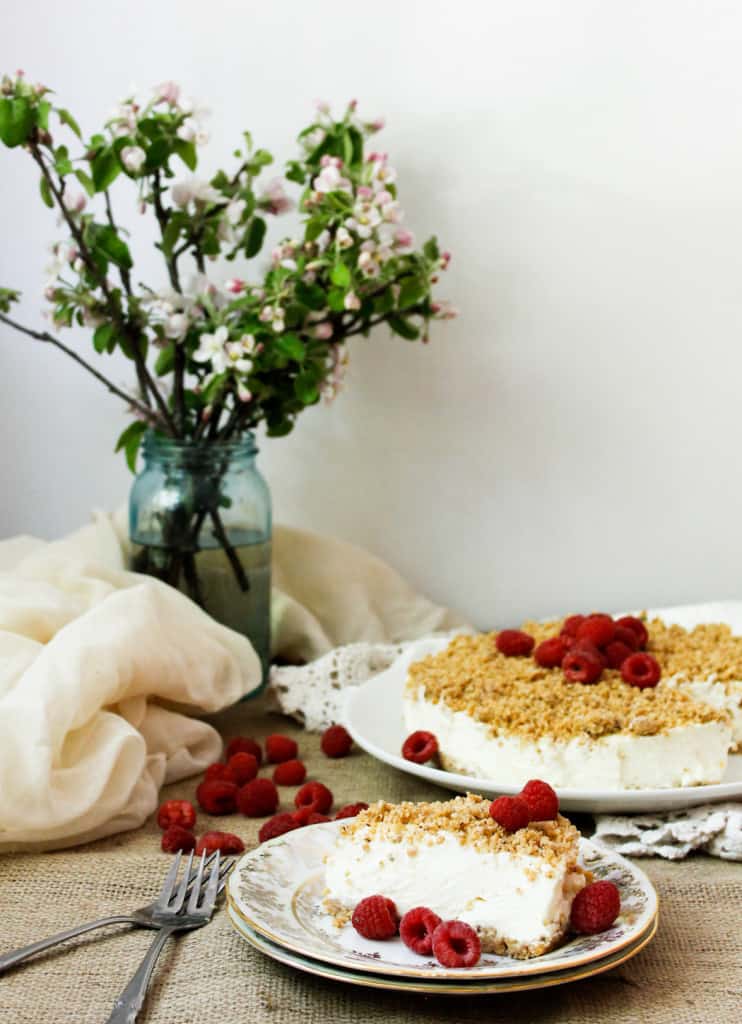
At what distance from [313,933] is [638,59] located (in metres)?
1.32

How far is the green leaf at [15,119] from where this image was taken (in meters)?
1.26

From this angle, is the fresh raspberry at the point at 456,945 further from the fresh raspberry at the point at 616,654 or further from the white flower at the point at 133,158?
the white flower at the point at 133,158

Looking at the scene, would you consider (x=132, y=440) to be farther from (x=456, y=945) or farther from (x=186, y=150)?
(x=456, y=945)

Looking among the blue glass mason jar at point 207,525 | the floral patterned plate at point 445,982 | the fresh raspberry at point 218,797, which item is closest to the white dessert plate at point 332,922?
the floral patterned plate at point 445,982

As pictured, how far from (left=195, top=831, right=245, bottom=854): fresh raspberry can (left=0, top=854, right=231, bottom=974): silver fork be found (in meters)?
0.11

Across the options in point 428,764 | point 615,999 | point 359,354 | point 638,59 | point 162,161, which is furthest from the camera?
point 359,354

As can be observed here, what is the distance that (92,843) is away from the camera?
1.13 meters

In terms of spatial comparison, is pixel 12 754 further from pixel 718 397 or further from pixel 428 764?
pixel 718 397

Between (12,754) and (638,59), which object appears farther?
(638,59)

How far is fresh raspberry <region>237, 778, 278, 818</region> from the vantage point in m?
1.18

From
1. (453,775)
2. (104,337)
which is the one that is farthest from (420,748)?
(104,337)

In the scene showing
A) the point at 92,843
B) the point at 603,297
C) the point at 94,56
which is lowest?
the point at 92,843

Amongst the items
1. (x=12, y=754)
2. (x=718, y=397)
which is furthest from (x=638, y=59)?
(x=12, y=754)

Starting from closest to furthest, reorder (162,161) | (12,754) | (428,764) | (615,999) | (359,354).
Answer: (615,999)
(12,754)
(428,764)
(162,161)
(359,354)
